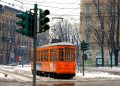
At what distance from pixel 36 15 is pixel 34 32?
574 millimetres

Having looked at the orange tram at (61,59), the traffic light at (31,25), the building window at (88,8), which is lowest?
the orange tram at (61,59)

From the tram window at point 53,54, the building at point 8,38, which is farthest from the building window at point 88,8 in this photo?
the tram window at point 53,54

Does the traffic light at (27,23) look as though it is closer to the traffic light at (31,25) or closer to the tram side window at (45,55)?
the traffic light at (31,25)

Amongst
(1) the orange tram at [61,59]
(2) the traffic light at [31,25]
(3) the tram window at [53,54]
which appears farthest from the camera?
(3) the tram window at [53,54]

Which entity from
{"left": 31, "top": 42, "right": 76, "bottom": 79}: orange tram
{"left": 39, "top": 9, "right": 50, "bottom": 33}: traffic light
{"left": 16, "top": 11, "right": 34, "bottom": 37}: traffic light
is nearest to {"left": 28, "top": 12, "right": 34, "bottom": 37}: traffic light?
{"left": 16, "top": 11, "right": 34, "bottom": 37}: traffic light

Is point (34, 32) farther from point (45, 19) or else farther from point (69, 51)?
point (69, 51)

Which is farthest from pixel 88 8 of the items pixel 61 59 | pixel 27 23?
pixel 27 23

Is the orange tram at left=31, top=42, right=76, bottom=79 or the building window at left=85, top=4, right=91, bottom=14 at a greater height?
the building window at left=85, top=4, right=91, bottom=14

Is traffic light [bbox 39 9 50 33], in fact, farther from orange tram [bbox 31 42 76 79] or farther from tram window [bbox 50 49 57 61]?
tram window [bbox 50 49 57 61]

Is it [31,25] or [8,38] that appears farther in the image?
[8,38]

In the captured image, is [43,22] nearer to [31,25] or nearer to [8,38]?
[31,25]

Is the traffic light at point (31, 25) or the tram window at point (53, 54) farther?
the tram window at point (53, 54)

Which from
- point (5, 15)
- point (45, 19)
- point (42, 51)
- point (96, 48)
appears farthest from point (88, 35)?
point (45, 19)

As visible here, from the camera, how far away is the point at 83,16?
9775 centimetres
